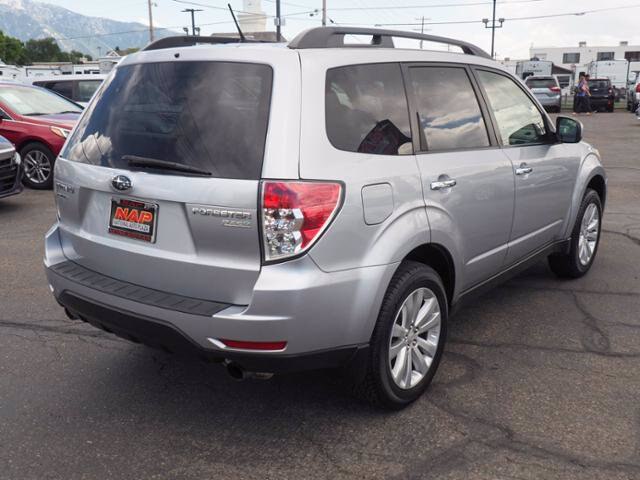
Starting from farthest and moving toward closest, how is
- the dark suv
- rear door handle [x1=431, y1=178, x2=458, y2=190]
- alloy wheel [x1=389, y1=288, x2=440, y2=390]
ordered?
the dark suv < rear door handle [x1=431, y1=178, x2=458, y2=190] < alloy wheel [x1=389, y1=288, x2=440, y2=390]

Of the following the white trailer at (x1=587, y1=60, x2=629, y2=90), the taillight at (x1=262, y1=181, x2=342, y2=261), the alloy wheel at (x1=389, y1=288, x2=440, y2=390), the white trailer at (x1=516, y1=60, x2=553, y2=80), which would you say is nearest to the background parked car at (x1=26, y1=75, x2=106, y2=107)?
the alloy wheel at (x1=389, y1=288, x2=440, y2=390)

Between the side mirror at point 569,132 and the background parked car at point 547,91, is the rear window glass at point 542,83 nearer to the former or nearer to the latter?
the background parked car at point 547,91

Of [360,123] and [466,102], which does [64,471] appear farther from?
[466,102]

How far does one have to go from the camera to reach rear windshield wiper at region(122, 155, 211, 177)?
2756 mm

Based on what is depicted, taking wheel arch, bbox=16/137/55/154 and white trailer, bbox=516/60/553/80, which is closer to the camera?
wheel arch, bbox=16/137/55/154

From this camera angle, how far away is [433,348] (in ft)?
11.1

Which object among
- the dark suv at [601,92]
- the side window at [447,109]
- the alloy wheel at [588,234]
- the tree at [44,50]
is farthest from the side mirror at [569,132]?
the tree at [44,50]

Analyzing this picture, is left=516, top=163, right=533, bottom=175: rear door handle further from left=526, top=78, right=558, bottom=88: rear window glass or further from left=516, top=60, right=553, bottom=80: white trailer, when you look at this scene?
left=516, top=60, right=553, bottom=80: white trailer

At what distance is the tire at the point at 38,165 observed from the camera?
10.2 meters

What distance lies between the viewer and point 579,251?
17.5 feet

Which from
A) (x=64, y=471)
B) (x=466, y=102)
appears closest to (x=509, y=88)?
(x=466, y=102)

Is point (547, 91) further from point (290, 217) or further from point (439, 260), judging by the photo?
point (290, 217)

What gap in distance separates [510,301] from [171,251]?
2977 mm

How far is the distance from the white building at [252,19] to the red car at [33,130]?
6109 centimetres
